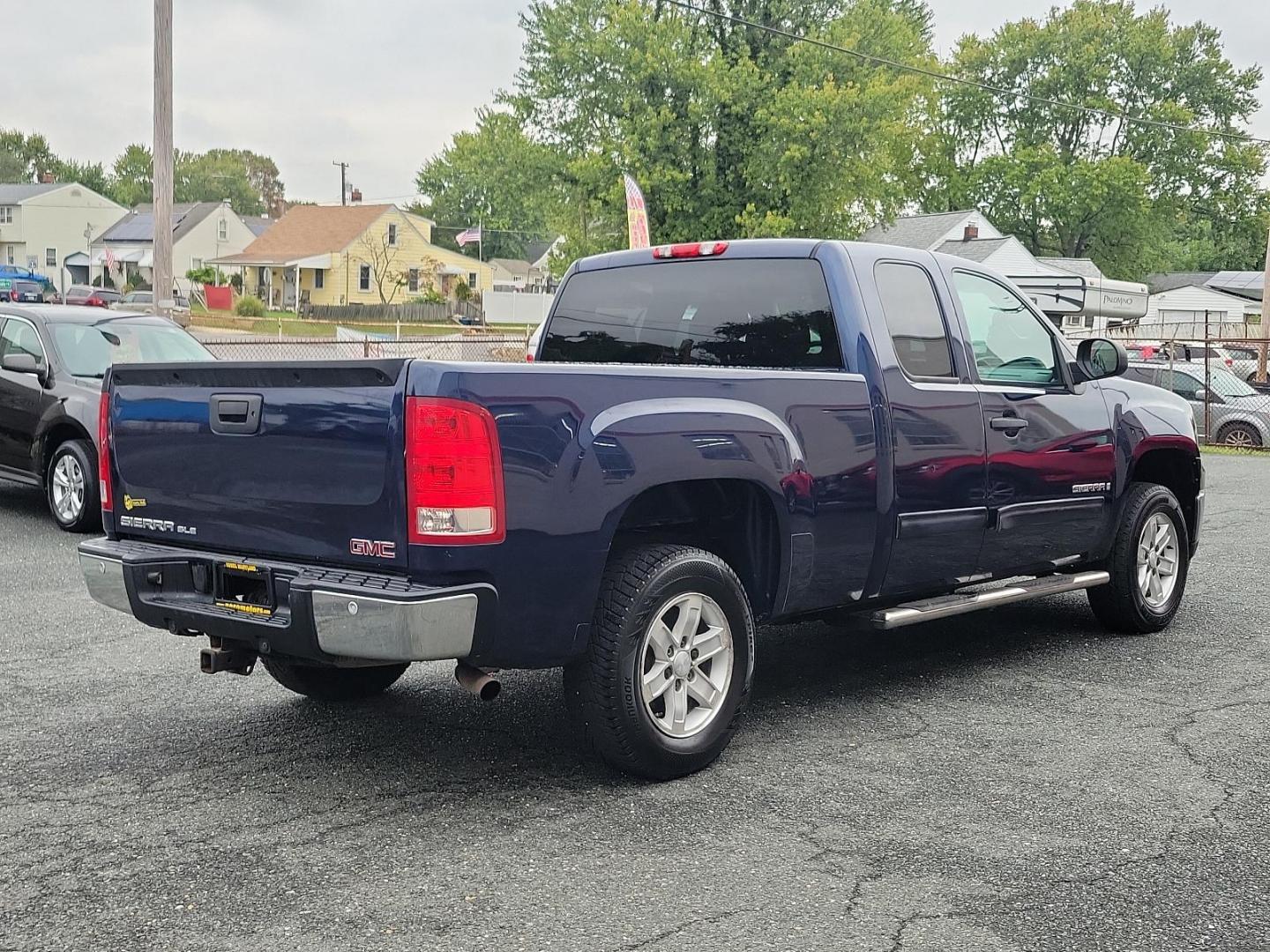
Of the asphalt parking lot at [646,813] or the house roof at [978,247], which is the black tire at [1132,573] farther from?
the house roof at [978,247]

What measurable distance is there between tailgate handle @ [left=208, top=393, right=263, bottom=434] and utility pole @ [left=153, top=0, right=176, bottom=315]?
45.8 ft

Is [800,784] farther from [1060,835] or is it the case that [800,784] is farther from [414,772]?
[414,772]

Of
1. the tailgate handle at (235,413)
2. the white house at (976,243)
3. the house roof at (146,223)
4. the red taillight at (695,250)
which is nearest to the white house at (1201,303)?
the white house at (976,243)

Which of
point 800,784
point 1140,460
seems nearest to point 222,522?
point 800,784

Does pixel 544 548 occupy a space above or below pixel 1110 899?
above

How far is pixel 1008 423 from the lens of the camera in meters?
6.19

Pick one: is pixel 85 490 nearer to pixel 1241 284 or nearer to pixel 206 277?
pixel 206 277

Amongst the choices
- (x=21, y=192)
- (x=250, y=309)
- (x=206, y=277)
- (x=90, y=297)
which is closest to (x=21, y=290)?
(x=90, y=297)

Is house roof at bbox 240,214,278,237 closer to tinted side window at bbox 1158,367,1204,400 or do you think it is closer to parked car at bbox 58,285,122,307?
parked car at bbox 58,285,122,307

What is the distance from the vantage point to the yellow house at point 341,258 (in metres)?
70.6

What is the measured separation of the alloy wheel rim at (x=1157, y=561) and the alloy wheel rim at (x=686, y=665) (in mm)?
3283

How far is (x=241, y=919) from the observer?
3.57 m

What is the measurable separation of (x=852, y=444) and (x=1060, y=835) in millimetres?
1698

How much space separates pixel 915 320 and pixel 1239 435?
60.3 feet
